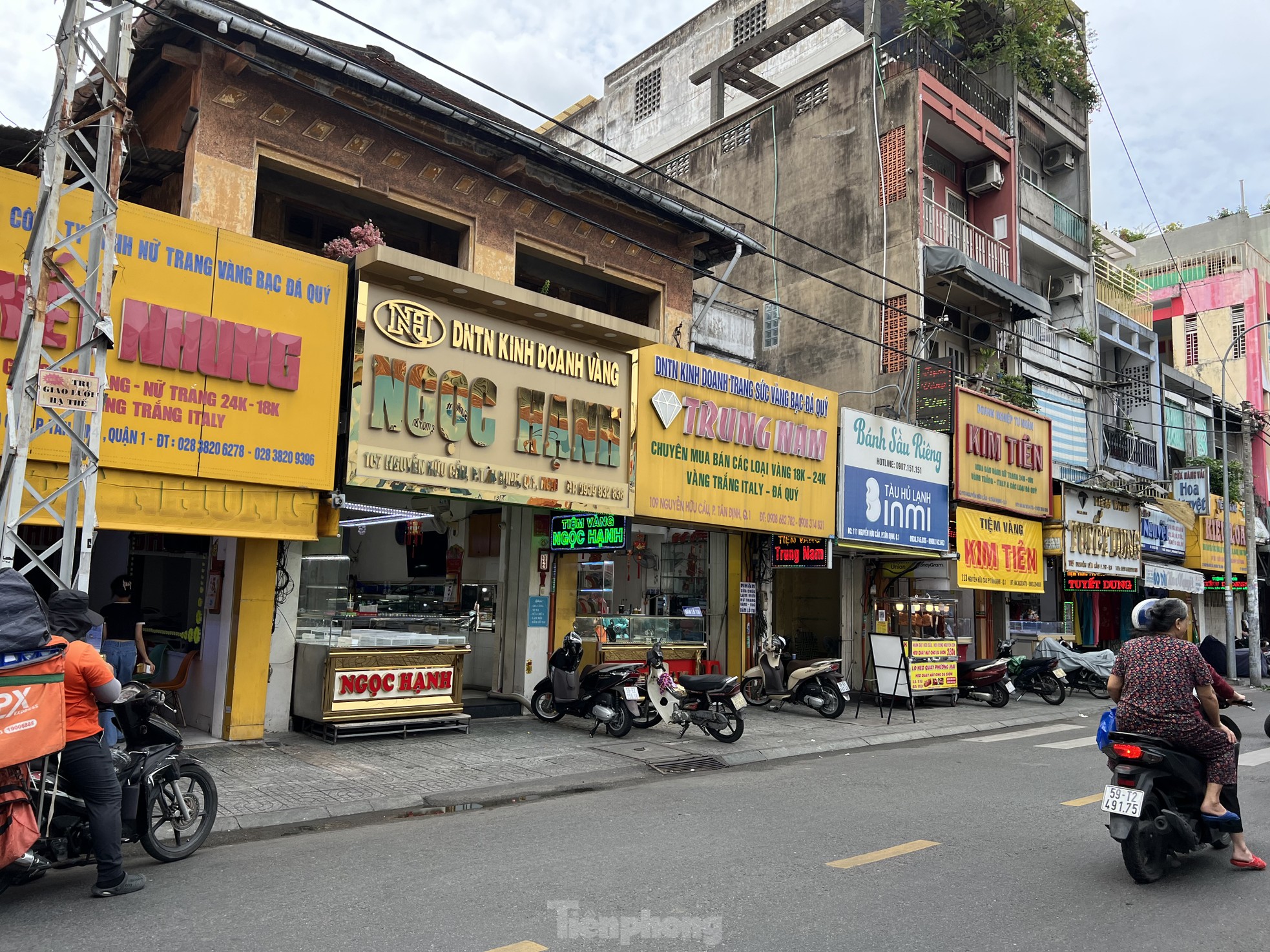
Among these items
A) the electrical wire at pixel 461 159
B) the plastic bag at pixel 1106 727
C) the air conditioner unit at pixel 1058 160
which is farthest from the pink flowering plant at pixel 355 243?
the air conditioner unit at pixel 1058 160

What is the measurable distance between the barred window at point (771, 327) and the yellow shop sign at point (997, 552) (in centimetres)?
628

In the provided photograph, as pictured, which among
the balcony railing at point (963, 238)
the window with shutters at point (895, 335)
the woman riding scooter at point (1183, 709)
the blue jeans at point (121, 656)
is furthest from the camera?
the balcony railing at point (963, 238)

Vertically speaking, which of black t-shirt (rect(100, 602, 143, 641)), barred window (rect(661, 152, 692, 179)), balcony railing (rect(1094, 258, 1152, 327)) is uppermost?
barred window (rect(661, 152, 692, 179))

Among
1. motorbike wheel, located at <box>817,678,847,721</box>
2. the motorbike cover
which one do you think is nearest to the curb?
motorbike wheel, located at <box>817,678,847,721</box>

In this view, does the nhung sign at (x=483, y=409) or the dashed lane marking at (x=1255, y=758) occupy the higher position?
the nhung sign at (x=483, y=409)

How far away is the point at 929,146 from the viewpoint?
23000mm

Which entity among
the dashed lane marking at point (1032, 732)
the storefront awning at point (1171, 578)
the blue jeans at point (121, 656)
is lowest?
the dashed lane marking at point (1032, 732)

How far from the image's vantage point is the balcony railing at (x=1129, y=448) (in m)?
26.9

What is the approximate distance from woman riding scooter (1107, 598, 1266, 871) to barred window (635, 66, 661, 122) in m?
25.8

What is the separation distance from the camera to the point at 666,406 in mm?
14211

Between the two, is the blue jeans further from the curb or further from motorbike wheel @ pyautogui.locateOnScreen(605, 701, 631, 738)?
motorbike wheel @ pyautogui.locateOnScreen(605, 701, 631, 738)

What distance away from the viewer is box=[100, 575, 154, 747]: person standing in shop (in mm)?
10094

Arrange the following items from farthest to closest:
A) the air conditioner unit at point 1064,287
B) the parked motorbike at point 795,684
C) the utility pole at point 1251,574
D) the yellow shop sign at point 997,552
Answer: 1. the air conditioner unit at point 1064,287
2. the utility pole at point 1251,574
3. the yellow shop sign at point 997,552
4. the parked motorbike at point 795,684

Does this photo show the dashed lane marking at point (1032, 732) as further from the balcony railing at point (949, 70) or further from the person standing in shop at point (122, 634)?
the balcony railing at point (949, 70)
